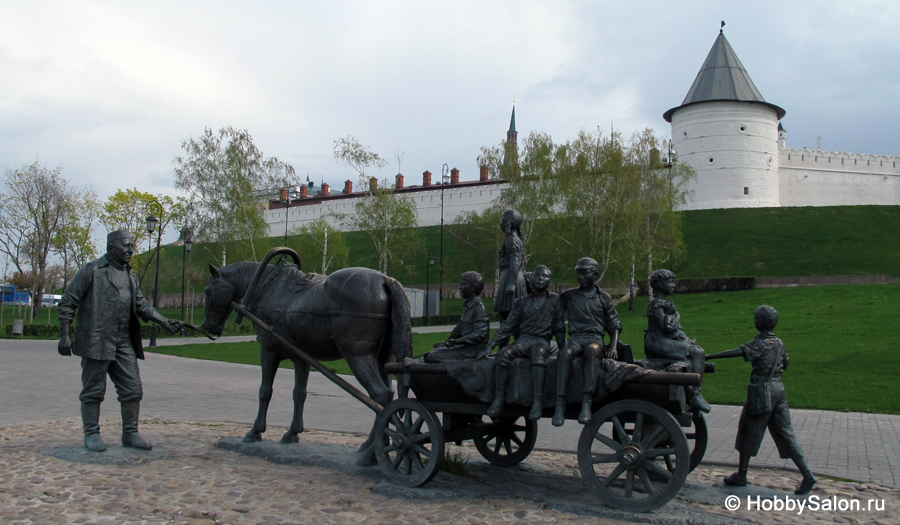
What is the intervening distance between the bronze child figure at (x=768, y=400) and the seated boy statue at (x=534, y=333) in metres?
1.26

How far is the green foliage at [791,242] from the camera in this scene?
136 ft

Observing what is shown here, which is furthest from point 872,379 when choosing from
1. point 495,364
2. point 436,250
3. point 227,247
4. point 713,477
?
point 436,250

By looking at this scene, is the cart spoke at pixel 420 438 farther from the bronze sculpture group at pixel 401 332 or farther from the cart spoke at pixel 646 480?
the cart spoke at pixel 646 480

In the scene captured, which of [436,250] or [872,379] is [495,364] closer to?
[872,379]

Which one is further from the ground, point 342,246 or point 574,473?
point 342,246

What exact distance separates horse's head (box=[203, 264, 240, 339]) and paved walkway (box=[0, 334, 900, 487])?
1.56 meters

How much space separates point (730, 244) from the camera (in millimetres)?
46531

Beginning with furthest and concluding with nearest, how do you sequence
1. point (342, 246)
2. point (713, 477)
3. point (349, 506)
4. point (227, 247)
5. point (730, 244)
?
1. point (730, 244)
2. point (342, 246)
3. point (227, 247)
4. point (713, 477)
5. point (349, 506)

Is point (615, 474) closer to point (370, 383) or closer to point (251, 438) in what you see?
point (370, 383)

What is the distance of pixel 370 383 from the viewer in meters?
6.18

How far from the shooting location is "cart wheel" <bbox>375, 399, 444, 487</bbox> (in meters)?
5.41

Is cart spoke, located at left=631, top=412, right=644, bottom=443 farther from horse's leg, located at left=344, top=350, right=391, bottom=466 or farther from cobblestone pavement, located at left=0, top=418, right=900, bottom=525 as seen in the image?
horse's leg, located at left=344, top=350, right=391, bottom=466

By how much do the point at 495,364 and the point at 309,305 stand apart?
205 cm

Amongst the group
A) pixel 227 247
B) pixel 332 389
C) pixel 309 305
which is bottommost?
pixel 332 389
